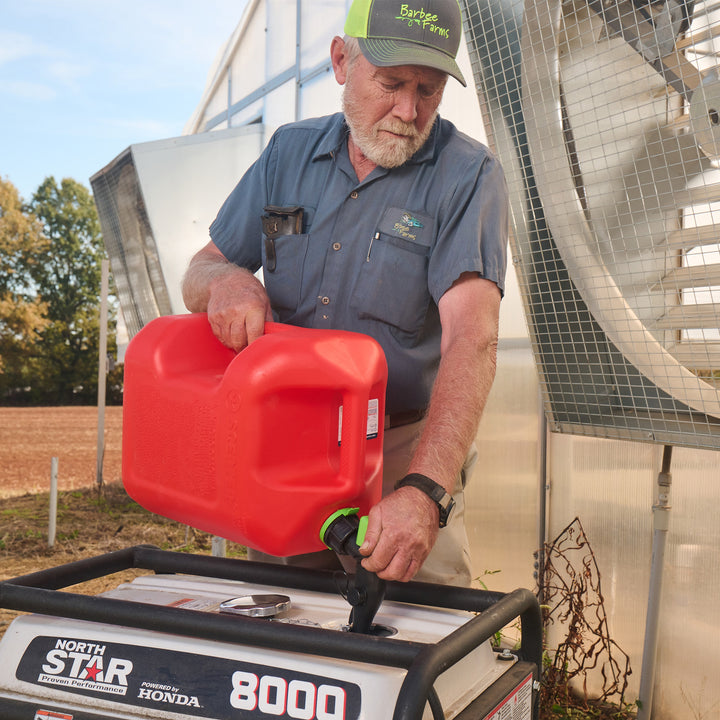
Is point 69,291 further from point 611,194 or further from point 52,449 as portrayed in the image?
point 611,194

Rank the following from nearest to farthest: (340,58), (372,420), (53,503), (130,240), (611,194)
→ 1. (372,420)
2. (340,58)
3. (611,194)
4. (53,503)
5. (130,240)

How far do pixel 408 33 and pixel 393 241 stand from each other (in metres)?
0.40

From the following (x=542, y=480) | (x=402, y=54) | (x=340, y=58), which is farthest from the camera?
(x=542, y=480)

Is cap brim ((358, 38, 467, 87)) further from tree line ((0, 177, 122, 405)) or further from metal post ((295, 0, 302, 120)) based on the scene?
tree line ((0, 177, 122, 405))

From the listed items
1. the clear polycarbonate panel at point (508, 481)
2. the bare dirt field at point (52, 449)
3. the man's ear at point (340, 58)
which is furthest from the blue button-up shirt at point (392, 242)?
the bare dirt field at point (52, 449)

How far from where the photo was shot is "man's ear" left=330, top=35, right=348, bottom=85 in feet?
5.57

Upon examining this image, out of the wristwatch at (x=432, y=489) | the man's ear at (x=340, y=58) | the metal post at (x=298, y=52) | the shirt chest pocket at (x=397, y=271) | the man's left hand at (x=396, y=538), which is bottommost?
the man's left hand at (x=396, y=538)

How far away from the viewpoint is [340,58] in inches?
67.8

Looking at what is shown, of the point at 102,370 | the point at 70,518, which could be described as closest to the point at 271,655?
the point at 70,518

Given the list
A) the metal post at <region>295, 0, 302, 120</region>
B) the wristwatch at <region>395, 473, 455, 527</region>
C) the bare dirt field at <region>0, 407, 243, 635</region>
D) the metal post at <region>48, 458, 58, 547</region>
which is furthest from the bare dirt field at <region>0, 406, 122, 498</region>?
the wristwatch at <region>395, 473, 455, 527</region>

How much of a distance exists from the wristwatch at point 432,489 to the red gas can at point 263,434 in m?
0.08

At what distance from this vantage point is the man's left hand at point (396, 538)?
1137 millimetres

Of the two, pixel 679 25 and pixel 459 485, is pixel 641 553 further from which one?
pixel 679 25

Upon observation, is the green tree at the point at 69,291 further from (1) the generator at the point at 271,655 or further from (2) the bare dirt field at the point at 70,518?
(1) the generator at the point at 271,655
